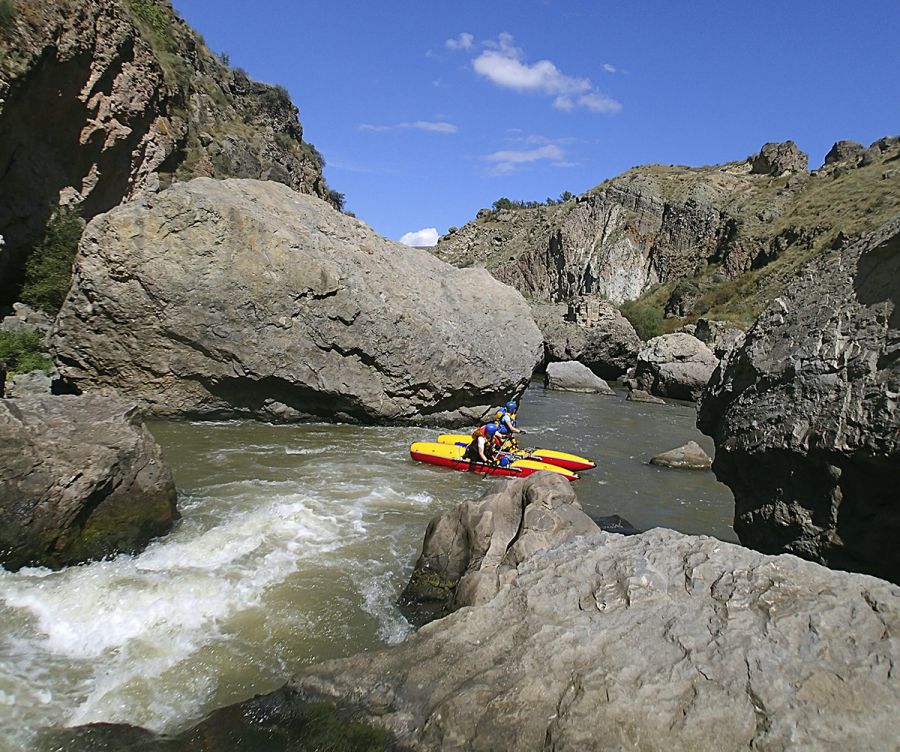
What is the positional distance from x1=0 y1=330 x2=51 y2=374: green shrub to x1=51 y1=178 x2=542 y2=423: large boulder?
1505 mm

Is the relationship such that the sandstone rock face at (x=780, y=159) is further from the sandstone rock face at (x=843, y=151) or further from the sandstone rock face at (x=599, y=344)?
the sandstone rock face at (x=599, y=344)

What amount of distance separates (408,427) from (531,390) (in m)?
12.7

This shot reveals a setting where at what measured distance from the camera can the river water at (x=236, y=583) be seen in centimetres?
440

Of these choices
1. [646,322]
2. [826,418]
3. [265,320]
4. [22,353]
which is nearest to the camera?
[826,418]

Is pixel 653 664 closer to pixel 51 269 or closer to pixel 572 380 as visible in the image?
pixel 51 269

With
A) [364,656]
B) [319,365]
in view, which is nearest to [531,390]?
[319,365]

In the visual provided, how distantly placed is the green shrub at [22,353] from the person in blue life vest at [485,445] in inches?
319

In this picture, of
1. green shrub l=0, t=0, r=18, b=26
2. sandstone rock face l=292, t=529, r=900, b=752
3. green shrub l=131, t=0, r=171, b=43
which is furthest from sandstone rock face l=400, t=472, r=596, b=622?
green shrub l=131, t=0, r=171, b=43

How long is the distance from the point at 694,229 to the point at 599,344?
4353 centimetres

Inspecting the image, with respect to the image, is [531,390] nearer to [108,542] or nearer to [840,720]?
[108,542]

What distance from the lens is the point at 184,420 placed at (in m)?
12.5

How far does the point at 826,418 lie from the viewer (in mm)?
4848

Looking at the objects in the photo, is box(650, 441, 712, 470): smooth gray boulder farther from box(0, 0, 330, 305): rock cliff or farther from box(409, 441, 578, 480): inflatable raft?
box(0, 0, 330, 305): rock cliff

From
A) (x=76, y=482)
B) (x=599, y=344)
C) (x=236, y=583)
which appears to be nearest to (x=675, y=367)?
(x=599, y=344)
